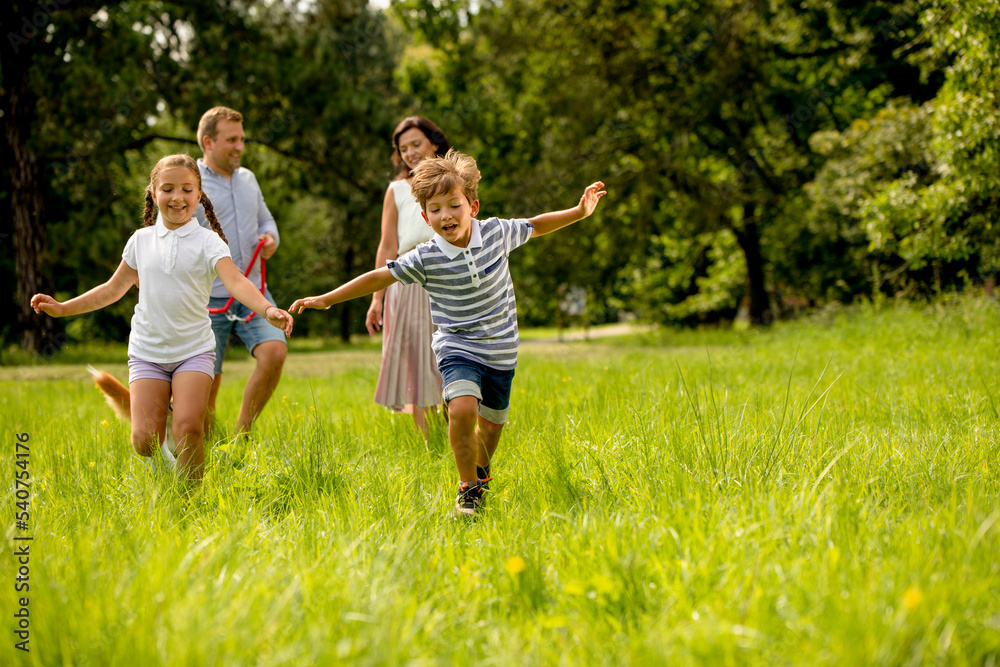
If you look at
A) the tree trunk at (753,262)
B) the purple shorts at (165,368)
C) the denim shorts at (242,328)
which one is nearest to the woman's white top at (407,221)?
the denim shorts at (242,328)

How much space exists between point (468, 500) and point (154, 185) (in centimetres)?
219

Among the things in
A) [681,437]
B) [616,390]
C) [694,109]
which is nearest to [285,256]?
[694,109]

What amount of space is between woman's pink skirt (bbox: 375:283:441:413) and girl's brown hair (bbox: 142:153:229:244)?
1.16 meters

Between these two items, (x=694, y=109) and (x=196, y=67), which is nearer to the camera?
(x=196, y=67)

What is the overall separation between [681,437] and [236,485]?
6.35ft

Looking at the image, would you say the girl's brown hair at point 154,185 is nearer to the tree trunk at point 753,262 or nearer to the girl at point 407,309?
the girl at point 407,309

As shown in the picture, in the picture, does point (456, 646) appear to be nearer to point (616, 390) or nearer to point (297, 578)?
point (297, 578)

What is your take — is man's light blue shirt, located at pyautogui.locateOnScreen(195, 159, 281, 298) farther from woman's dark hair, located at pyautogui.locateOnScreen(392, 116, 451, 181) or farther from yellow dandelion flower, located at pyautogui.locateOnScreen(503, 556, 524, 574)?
yellow dandelion flower, located at pyautogui.locateOnScreen(503, 556, 524, 574)

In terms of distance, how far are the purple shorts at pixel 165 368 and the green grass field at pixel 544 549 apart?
445 mm

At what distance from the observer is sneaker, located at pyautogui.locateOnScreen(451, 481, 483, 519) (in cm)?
298

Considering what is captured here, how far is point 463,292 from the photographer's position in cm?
333

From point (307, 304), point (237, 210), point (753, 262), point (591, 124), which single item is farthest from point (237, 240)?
point (753, 262)

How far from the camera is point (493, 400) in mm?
3430

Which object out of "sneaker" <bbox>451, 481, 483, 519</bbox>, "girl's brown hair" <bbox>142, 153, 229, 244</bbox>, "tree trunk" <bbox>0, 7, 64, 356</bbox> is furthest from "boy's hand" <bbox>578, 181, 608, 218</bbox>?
"tree trunk" <bbox>0, 7, 64, 356</bbox>
